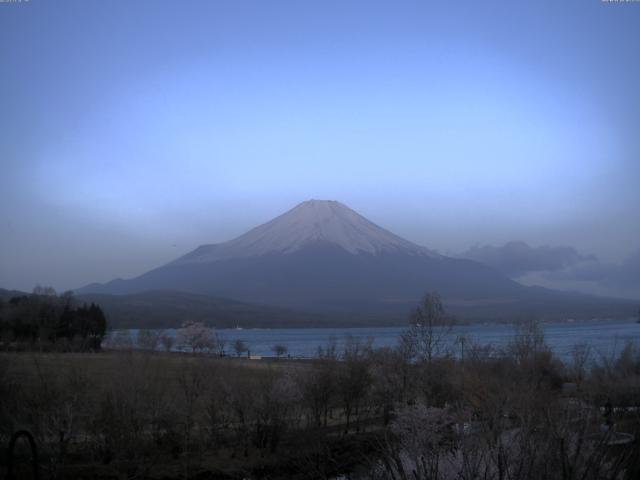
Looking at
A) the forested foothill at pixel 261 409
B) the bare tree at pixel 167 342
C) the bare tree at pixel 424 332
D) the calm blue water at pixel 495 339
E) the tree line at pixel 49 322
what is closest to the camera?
the forested foothill at pixel 261 409

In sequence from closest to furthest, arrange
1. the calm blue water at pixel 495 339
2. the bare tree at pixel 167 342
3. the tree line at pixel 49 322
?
1. the calm blue water at pixel 495 339
2. the tree line at pixel 49 322
3. the bare tree at pixel 167 342

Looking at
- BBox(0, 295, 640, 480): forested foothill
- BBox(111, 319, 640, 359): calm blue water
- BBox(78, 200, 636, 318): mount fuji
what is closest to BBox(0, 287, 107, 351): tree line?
BBox(111, 319, 640, 359): calm blue water

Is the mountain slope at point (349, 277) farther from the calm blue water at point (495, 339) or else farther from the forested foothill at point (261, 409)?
the forested foothill at point (261, 409)

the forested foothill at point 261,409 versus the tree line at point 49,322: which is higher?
the tree line at point 49,322

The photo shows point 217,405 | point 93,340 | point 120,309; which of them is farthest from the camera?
point 120,309

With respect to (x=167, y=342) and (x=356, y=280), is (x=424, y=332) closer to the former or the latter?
(x=167, y=342)

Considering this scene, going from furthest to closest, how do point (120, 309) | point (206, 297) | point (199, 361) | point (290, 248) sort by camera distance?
point (290, 248) < point (206, 297) < point (120, 309) < point (199, 361)

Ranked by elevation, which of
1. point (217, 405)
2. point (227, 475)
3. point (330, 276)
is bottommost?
point (227, 475)

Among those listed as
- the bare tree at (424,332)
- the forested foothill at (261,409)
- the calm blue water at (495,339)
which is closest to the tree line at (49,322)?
the calm blue water at (495,339)

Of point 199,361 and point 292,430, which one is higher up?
point 199,361

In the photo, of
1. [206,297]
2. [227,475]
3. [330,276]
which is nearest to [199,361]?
[227,475]

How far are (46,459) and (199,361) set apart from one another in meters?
10.5

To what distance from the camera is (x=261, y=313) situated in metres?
152

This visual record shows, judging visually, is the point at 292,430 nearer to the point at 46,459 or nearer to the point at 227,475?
the point at 227,475
